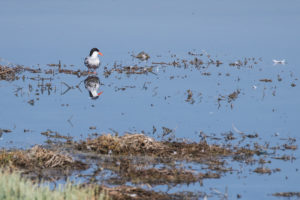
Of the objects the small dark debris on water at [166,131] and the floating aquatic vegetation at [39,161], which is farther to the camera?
the small dark debris on water at [166,131]

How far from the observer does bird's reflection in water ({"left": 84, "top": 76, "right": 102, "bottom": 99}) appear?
23031 mm

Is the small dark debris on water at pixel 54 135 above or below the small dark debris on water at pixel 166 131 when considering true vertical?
below

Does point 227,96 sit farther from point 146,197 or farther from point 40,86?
point 146,197

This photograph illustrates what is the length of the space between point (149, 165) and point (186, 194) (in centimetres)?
205

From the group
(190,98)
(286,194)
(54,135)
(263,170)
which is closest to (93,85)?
(190,98)

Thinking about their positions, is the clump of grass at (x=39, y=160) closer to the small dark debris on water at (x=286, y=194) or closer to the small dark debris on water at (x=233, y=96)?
the small dark debris on water at (x=286, y=194)

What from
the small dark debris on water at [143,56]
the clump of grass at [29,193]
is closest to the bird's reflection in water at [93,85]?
the small dark debris on water at [143,56]

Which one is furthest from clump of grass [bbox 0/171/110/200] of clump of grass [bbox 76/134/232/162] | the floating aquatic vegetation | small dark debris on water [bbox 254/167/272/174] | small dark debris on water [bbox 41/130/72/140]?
small dark debris on water [bbox 41/130/72/140]

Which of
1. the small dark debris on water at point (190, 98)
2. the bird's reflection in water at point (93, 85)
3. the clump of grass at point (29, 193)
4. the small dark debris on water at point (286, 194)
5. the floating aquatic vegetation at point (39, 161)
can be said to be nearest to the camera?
the clump of grass at point (29, 193)

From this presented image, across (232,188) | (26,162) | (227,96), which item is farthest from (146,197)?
(227,96)

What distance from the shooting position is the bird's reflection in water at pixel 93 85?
23031 mm

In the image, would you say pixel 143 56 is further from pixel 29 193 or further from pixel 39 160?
pixel 29 193

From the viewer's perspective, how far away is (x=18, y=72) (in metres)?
27.8

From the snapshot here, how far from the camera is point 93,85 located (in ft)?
82.2
